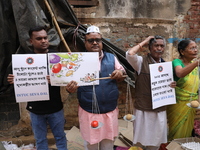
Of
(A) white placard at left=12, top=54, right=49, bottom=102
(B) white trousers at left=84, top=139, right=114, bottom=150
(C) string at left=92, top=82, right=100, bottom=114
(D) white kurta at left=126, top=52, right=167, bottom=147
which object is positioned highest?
(A) white placard at left=12, top=54, right=49, bottom=102

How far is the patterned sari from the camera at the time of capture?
209 centimetres

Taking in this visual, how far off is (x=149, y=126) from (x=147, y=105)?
0.89 ft

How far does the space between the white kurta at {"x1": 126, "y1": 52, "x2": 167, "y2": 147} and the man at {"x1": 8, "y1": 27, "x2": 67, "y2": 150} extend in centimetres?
93

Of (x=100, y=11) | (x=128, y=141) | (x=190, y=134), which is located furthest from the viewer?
(x=100, y=11)

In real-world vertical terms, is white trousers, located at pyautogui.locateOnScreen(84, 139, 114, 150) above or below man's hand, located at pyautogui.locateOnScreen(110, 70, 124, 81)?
below

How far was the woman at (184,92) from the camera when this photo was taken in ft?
6.75

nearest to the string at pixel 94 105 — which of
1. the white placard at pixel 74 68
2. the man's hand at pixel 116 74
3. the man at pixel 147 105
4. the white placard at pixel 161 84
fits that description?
the white placard at pixel 74 68

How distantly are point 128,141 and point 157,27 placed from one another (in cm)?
220

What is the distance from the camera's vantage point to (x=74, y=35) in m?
2.57

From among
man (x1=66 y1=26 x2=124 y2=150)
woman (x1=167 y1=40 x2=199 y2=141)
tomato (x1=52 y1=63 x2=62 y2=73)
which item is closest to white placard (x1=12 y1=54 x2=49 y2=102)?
tomato (x1=52 y1=63 x2=62 y2=73)

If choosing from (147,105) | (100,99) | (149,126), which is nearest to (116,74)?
(100,99)

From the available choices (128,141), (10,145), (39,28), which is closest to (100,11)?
(39,28)

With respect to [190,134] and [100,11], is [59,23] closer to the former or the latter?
[100,11]

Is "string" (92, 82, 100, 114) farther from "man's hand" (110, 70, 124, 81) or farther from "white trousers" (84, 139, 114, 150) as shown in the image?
"white trousers" (84, 139, 114, 150)
